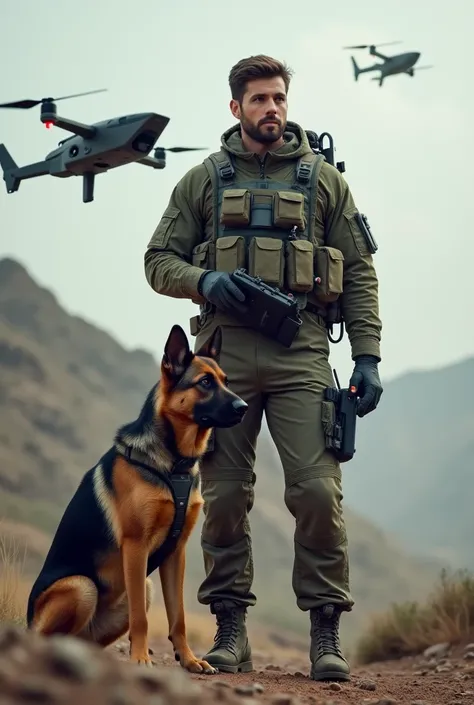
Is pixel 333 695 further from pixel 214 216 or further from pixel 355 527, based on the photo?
pixel 355 527

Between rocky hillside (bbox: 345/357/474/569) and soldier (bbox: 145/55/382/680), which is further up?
rocky hillside (bbox: 345/357/474/569)

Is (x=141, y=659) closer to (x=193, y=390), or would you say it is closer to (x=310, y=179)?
(x=193, y=390)

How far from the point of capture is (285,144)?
231 inches

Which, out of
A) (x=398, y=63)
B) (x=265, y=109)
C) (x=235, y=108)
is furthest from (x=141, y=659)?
(x=398, y=63)

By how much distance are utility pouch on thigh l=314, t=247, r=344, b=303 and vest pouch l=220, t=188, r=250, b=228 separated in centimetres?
45

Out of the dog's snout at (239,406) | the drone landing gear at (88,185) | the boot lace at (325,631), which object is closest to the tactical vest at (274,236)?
the dog's snout at (239,406)

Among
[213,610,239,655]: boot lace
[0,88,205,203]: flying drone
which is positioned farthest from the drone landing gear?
[213,610,239,655]: boot lace

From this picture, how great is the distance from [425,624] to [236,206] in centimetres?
556

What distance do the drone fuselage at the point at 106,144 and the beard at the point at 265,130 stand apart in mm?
2223

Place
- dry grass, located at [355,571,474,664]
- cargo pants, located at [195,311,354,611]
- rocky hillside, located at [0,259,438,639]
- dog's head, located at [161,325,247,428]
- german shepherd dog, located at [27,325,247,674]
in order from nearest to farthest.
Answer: german shepherd dog, located at [27,325,247,674]
dog's head, located at [161,325,247,428]
cargo pants, located at [195,311,354,611]
dry grass, located at [355,571,474,664]
rocky hillside, located at [0,259,438,639]

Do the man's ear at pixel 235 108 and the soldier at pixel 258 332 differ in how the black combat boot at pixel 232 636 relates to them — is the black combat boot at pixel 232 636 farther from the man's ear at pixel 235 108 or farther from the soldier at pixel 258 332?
the man's ear at pixel 235 108

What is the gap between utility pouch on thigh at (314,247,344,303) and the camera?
5668 mm

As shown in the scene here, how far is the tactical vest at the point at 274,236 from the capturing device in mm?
5574

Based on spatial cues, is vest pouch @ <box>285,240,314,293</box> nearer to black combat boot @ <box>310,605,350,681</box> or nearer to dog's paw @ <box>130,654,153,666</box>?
black combat boot @ <box>310,605,350,681</box>
